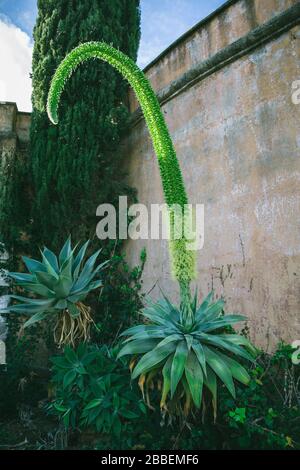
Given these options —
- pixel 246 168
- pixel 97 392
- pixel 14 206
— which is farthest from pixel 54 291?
pixel 14 206

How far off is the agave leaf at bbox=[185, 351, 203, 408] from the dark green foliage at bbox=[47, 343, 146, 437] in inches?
23.0

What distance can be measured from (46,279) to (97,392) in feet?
4.33

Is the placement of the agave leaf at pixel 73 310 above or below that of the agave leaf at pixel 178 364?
above

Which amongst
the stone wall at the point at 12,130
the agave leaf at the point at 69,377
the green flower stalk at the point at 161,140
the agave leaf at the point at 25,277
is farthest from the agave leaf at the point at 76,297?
the stone wall at the point at 12,130

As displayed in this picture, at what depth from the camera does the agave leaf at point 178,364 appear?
283cm

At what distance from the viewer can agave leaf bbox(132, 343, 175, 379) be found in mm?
2992

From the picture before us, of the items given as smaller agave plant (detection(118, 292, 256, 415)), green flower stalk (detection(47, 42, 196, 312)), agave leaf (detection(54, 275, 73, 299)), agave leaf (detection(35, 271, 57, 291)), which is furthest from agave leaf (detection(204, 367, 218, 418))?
agave leaf (detection(35, 271, 57, 291))

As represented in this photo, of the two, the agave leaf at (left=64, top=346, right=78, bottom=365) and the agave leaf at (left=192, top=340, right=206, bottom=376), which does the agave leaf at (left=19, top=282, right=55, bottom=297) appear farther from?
the agave leaf at (left=192, top=340, right=206, bottom=376)

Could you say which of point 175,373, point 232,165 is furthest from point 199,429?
point 232,165

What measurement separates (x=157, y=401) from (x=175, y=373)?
0.70 m

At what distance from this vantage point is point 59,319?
4.29m

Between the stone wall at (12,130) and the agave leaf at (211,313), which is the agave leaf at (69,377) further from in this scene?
the stone wall at (12,130)
